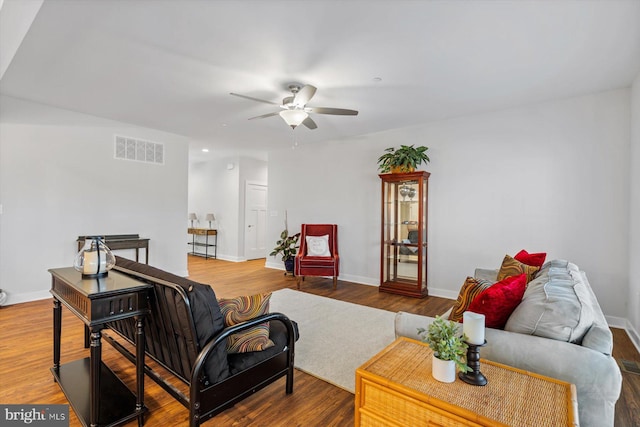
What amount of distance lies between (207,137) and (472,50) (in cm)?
463

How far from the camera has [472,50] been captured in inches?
103

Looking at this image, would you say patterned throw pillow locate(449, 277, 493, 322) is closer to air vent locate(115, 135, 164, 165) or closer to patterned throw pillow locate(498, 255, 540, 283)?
patterned throw pillow locate(498, 255, 540, 283)

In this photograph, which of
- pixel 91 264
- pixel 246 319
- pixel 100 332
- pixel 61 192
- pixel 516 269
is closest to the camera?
pixel 100 332

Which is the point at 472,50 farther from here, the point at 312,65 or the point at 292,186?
the point at 292,186

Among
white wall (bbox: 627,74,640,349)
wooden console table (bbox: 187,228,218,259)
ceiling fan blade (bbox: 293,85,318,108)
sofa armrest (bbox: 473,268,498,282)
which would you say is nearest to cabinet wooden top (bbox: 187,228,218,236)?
wooden console table (bbox: 187,228,218,259)

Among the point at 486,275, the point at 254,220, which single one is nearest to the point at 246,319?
the point at 486,275

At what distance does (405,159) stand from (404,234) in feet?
3.74

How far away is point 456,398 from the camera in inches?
44.2

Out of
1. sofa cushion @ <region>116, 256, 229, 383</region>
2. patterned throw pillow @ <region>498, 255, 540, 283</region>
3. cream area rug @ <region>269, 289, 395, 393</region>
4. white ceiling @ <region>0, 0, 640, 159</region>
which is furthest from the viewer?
patterned throw pillow @ <region>498, 255, 540, 283</region>

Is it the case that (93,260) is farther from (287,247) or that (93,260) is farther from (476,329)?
(287,247)

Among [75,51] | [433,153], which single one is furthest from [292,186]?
[75,51]

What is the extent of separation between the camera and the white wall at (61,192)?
3922 millimetres

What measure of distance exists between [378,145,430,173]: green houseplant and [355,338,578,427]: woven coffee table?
3505mm

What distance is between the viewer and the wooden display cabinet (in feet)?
14.9
